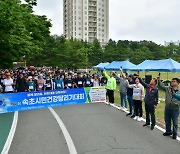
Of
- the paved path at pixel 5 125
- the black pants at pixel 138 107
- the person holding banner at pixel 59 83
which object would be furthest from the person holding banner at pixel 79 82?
the black pants at pixel 138 107

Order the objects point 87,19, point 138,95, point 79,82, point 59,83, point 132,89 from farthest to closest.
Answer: point 87,19 < point 79,82 < point 59,83 < point 132,89 < point 138,95

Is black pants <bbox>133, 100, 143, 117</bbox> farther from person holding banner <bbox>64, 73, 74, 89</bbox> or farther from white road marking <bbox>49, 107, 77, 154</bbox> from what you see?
person holding banner <bbox>64, 73, 74, 89</bbox>

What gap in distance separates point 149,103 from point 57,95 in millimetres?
5716

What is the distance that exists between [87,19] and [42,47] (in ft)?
278

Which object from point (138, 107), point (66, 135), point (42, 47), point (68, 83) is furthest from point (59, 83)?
point (42, 47)

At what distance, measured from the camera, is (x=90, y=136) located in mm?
7730

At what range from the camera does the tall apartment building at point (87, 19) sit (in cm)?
13112

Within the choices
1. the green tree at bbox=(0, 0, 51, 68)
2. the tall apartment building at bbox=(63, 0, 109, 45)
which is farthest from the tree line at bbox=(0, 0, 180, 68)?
the tall apartment building at bbox=(63, 0, 109, 45)

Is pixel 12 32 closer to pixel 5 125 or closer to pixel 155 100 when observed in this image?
pixel 5 125

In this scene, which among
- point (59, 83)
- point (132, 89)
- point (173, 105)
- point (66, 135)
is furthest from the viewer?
point (59, 83)

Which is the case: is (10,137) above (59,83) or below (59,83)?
below

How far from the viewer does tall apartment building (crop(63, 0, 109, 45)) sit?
131m

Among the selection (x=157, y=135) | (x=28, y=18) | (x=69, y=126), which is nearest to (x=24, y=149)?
(x=69, y=126)

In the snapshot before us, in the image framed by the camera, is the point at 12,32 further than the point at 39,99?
Yes
